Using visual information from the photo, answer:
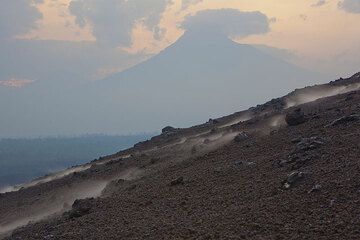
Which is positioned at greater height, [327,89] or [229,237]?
[327,89]

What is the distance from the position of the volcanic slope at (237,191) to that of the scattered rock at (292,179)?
0.04 metres

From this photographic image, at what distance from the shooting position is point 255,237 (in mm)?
16609

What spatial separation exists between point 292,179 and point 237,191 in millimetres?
2565

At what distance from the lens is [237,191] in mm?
22188

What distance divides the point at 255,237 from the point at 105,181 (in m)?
→ 22.5

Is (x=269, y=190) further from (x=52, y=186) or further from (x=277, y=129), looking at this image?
(x=52, y=186)

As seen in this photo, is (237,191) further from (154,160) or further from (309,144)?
(154,160)

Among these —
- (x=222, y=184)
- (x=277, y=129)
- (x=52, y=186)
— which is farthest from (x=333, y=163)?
(x=52, y=186)

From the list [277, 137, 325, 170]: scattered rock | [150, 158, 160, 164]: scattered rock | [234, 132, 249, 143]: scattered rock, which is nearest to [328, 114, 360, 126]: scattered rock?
[277, 137, 325, 170]: scattered rock

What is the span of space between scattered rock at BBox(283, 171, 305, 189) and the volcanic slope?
0.04m

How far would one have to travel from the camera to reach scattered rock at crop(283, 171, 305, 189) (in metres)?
20.5

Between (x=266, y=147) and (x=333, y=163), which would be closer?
(x=333, y=163)

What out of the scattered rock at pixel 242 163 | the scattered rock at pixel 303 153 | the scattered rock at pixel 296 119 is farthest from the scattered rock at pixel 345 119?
the scattered rock at pixel 242 163

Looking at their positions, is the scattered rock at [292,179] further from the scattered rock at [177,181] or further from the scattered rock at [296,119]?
the scattered rock at [296,119]
